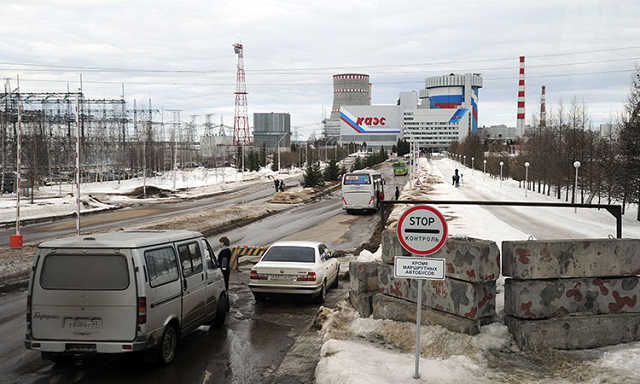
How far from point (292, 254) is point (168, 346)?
536 cm

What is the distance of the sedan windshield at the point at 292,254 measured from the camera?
13.1 metres

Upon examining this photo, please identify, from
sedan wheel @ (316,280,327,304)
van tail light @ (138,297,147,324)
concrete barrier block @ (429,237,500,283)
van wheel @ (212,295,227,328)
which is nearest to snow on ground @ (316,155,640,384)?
concrete barrier block @ (429,237,500,283)

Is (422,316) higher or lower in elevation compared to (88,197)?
higher

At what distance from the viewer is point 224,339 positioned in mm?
9977

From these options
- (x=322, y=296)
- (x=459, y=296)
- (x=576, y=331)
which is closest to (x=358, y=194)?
(x=322, y=296)

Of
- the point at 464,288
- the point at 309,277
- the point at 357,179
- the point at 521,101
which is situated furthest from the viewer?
the point at 521,101

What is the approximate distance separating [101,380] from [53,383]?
658 mm

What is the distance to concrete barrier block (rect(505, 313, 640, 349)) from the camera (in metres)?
7.70

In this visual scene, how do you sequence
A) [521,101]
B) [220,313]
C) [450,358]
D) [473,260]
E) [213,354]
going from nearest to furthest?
[450,358] < [473,260] < [213,354] < [220,313] < [521,101]

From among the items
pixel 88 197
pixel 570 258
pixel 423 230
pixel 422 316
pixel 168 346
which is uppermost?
pixel 423 230

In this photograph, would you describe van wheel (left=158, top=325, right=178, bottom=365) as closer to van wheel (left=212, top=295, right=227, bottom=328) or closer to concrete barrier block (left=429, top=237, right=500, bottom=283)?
van wheel (left=212, top=295, right=227, bottom=328)

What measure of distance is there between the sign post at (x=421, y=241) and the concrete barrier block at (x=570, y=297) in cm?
205

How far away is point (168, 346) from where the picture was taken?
8320 millimetres

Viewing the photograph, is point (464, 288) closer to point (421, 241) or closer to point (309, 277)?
point (421, 241)
